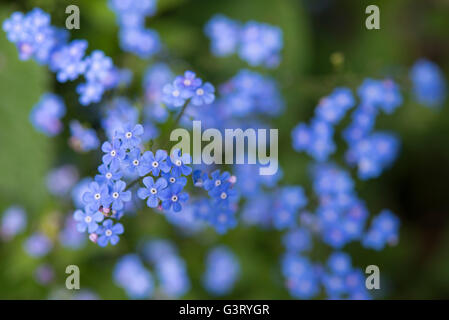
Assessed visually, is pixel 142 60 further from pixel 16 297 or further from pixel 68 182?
pixel 16 297

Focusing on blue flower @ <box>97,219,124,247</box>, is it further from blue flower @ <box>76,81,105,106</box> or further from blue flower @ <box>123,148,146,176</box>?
blue flower @ <box>76,81,105,106</box>

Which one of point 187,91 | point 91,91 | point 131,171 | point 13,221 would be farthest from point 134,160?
point 13,221

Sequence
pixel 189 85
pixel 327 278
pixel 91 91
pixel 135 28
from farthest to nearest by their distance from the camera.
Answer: pixel 135 28, pixel 327 278, pixel 91 91, pixel 189 85

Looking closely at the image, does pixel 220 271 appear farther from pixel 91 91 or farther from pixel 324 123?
pixel 91 91

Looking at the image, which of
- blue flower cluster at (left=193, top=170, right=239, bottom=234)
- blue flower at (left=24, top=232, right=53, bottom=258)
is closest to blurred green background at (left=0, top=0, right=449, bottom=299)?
blue flower at (left=24, top=232, right=53, bottom=258)

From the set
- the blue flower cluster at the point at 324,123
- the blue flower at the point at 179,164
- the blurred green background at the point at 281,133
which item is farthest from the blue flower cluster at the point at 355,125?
the blue flower at the point at 179,164
